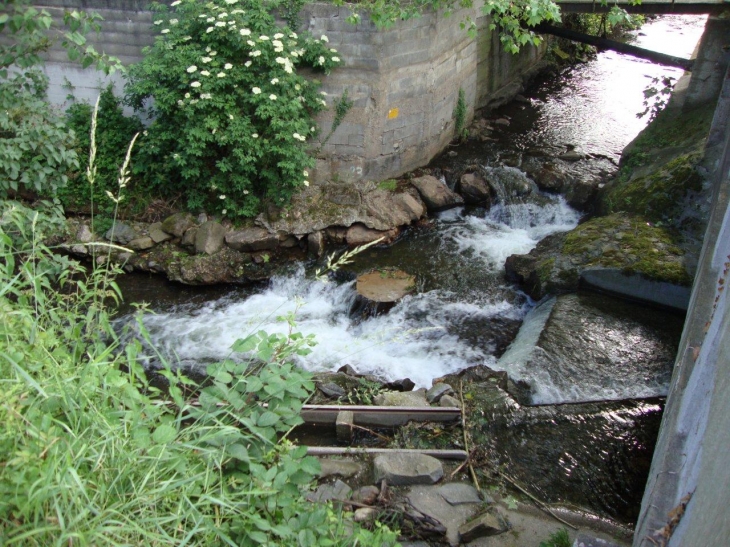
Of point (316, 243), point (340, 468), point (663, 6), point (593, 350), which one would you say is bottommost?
point (593, 350)

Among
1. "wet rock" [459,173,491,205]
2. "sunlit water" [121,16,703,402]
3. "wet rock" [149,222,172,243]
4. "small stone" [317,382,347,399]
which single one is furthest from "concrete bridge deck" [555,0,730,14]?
"wet rock" [149,222,172,243]

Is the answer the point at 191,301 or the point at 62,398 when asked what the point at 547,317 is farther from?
the point at 62,398

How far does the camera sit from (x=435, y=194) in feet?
30.6

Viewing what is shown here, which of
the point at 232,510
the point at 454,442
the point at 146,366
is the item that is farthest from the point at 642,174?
the point at 232,510

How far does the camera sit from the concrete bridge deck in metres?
9.30

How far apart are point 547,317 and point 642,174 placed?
3478mm

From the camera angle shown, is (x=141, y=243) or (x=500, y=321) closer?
(x=500, y=321)

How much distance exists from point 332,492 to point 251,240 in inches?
191

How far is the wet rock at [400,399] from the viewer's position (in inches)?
204

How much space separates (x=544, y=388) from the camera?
5.57 metres

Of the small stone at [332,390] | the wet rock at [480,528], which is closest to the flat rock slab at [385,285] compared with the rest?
the small stone at [332,390]

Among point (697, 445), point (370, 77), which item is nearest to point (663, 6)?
point (370, 77)

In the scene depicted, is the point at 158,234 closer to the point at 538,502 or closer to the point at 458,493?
the point at 458,493

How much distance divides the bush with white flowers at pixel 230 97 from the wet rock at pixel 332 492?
4.90 metres
